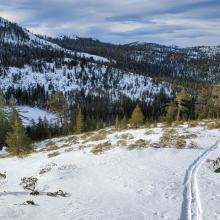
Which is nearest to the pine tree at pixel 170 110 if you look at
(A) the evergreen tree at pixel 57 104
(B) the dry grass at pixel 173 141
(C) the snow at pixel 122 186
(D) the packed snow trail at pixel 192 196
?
(A) the evergreen tree at pixel 57 104

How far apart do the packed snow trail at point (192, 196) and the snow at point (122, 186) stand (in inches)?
1.7

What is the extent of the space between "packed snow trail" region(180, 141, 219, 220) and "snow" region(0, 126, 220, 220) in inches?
1.7

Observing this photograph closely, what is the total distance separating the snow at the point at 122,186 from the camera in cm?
1606

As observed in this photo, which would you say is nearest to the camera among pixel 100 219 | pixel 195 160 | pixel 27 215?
pixel 100 219

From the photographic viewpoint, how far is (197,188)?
63.9 feet

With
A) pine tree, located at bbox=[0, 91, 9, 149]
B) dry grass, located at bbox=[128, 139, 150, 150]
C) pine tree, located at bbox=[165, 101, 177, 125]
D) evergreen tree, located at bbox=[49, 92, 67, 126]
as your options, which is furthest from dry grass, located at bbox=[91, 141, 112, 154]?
evergreen tree, located at bbox=[49, 92, 67, 126]

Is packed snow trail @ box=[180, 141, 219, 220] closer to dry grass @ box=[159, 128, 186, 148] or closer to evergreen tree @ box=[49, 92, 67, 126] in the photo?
dry grass @ box=[159, 128, 186, 148]

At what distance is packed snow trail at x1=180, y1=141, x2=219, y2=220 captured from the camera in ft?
50.0

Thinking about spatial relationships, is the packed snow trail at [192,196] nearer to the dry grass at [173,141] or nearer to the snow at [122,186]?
the snow at [122,186]

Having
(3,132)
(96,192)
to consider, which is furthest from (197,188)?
(3,132)

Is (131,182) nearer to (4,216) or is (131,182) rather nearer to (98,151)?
(4,216)

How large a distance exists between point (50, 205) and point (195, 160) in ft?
45.6

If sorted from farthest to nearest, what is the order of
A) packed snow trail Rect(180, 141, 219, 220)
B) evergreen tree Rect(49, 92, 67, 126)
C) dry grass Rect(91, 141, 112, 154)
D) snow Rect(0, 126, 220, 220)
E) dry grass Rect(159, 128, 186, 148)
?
evergreen tree Rect(49, 92, 67, 126), dry grass Rect(91, 141, 112, 154), dry grass Rect(159, 128, 186, 148), snow Rect(0, 126, 220, 220), packed snow trail Rect(180, 141, 219, 220)

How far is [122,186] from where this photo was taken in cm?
2094
